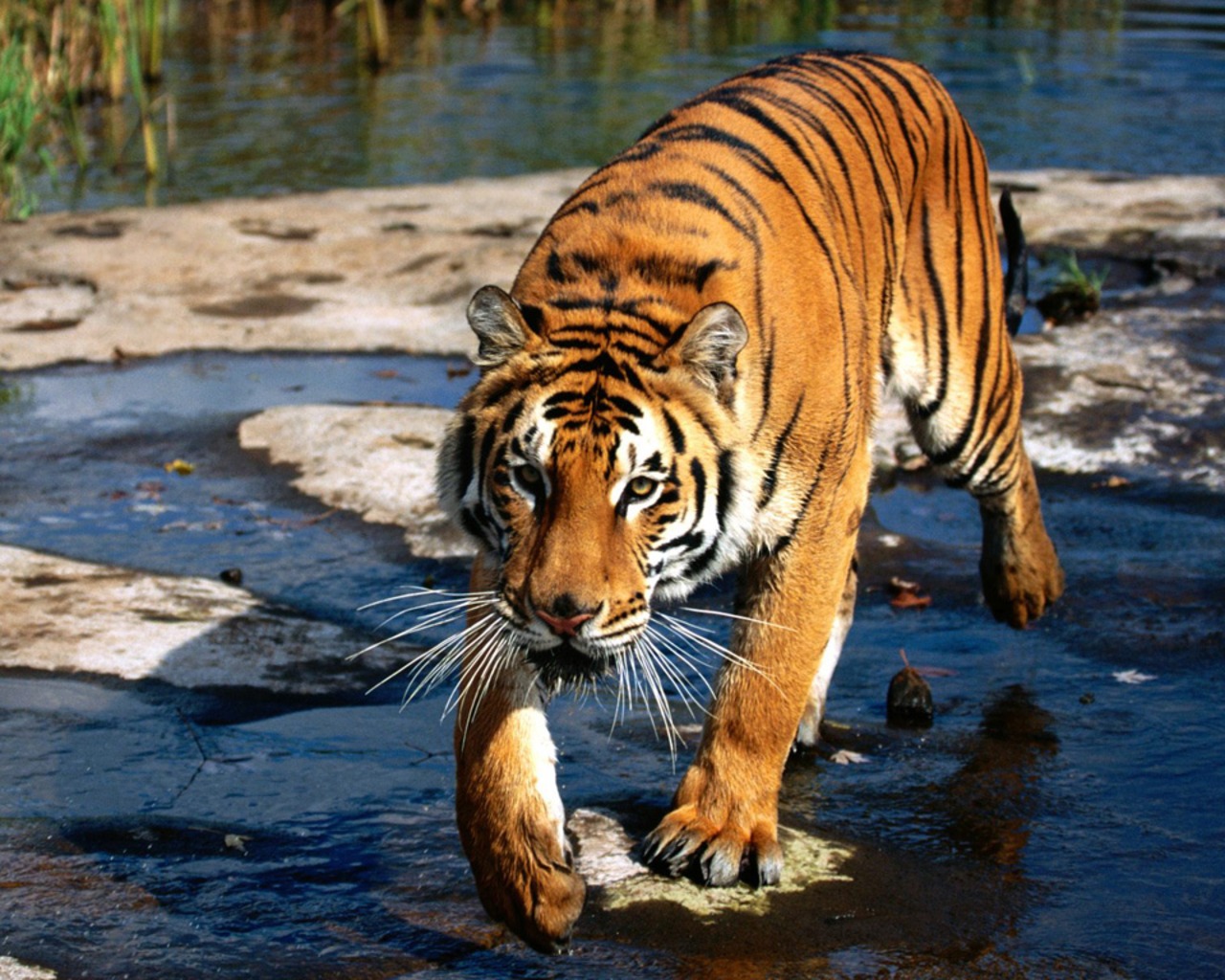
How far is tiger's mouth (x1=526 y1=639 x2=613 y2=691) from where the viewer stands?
259 centimetres

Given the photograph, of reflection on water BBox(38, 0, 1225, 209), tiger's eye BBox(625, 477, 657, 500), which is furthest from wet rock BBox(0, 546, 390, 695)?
reflection on water BBox(38, 0, 1225, 209)

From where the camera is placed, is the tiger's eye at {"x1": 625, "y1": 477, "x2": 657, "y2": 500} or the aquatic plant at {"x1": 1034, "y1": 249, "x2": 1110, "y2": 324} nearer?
the tiger's eye at {"x1": 625, "y1": 477, "x2": 657, "y2": 500}

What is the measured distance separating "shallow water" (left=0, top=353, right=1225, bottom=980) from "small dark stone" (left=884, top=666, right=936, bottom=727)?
1.7 inches

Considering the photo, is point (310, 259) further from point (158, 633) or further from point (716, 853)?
point (716, 853)

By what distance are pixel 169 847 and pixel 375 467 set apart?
2.36 meters

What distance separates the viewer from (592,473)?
261 centimetres

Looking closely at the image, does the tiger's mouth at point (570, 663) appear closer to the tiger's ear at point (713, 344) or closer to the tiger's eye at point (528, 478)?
the tiger's eye at point (528, 478)

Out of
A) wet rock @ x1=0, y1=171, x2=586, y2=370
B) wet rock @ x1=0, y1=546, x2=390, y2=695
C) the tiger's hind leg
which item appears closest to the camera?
wet rock @ x1=0, y1=546, x2=390, y2=695

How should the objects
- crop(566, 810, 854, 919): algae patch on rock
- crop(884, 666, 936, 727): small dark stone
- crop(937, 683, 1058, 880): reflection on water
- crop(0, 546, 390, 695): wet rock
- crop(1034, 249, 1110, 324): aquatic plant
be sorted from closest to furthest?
crop(566, 810, 854, 919): algae patch on rock, crop(937, 683, 1058, 880): reflection on water, crop(884, 666, 936, 727): small dark stone, crop(0, 546, 390, 695): wet rock, crop(1034, 249, 1110, 324): aquatic plant

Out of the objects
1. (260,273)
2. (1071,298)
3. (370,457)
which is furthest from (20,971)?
(1071,298)

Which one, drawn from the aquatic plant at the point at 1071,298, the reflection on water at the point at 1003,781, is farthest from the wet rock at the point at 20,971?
the aquatic plant at the point at 1071,298

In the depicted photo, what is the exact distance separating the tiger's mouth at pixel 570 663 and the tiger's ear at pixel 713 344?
500 mm

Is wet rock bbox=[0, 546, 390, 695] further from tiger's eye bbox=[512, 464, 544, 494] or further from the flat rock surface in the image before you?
the flat rock surface

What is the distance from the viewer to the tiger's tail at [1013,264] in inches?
188
